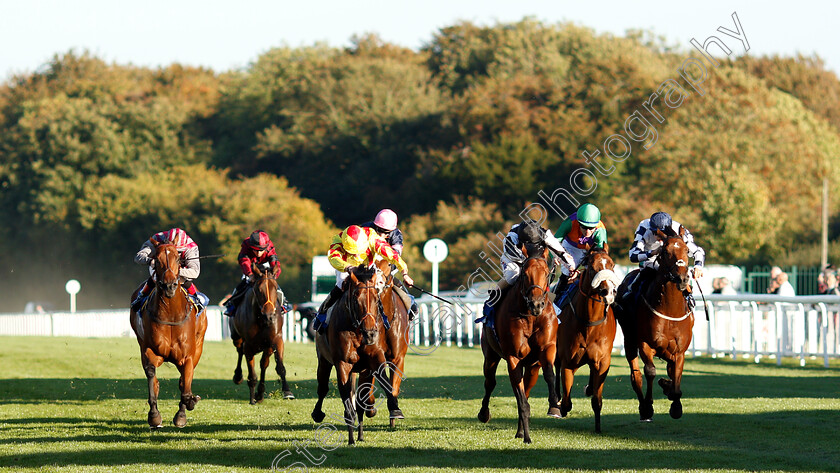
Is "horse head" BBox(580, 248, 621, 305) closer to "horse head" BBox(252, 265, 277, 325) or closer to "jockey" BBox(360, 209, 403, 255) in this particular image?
"jockey" BBox(360, 209, 403, 255)

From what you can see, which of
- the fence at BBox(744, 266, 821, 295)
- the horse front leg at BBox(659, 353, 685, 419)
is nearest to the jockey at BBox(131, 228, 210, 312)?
the horse front leg at BBox(659, 353, 685, 419)

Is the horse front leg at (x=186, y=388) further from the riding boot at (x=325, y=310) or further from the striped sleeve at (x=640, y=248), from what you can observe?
the striped sleeve at (x=640, y=248)

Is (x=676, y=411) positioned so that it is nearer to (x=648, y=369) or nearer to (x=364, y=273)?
(x=648, y=369)

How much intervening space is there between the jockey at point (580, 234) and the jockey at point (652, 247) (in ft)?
1.15

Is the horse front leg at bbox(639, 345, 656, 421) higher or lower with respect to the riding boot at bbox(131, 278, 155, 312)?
lower

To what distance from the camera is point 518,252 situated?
31.6ft

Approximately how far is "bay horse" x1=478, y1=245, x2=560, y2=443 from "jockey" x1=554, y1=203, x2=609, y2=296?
0.95 m

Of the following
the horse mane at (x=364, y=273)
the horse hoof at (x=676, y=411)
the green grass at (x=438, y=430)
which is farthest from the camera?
the horse hoof at (x=676, y=411)

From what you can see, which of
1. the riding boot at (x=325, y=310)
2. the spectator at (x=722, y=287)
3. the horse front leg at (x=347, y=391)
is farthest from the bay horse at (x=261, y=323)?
the spectator at (x=722, y=287)

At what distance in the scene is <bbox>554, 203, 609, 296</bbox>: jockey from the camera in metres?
10.4

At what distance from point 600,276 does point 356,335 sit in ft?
7.18

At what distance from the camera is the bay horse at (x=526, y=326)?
905 cm

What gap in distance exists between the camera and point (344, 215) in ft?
167

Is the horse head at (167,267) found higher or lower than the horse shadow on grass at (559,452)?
higher
